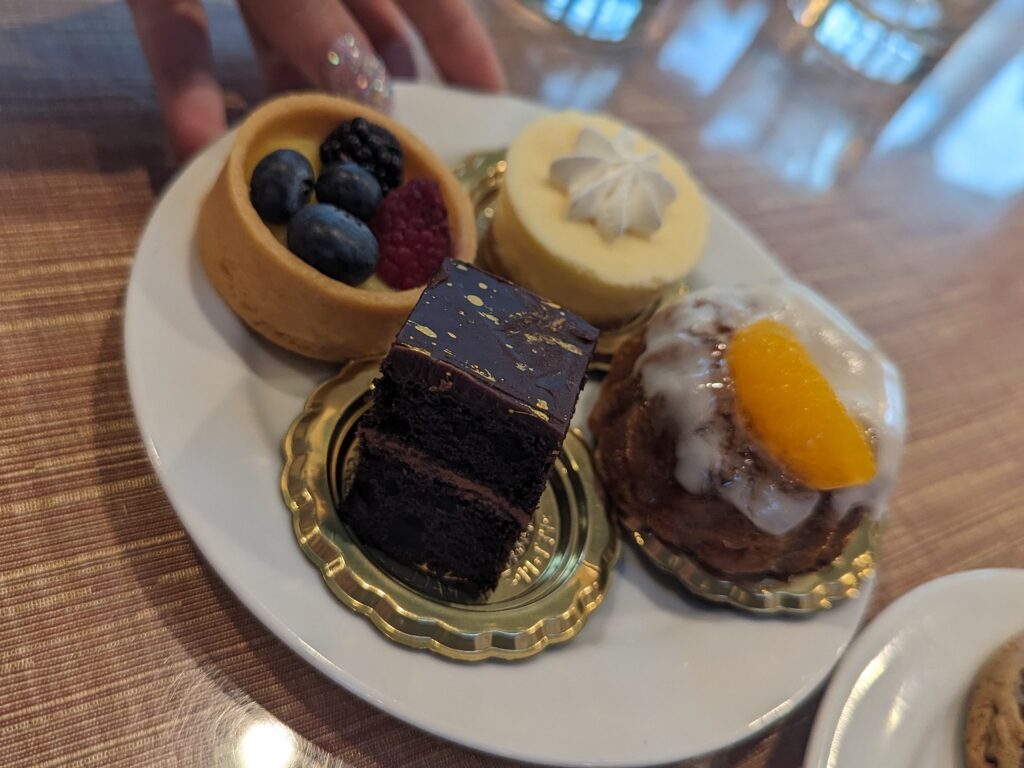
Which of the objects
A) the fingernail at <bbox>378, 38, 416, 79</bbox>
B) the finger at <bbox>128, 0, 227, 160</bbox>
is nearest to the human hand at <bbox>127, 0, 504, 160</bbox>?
the finger at <bbox>128, 0, 227, 160</bbox>

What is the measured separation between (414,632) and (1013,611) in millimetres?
1007

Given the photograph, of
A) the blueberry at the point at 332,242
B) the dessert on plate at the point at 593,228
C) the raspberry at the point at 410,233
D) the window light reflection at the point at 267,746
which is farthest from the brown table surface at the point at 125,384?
the dessert on plate at the point at 593,228

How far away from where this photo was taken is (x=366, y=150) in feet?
4.76

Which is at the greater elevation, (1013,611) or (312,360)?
(1013,611)

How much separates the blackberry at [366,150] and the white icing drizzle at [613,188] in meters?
0.34

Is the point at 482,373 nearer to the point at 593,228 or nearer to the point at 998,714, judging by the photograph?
the point at 593,228

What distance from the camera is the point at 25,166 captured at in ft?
4.76

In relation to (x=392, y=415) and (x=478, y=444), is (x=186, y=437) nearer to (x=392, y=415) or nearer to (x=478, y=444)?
(x=392, y=415)

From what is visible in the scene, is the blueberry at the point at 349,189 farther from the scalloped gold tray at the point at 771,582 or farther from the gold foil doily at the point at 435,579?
the scalloped gold tray at the point at 771,582

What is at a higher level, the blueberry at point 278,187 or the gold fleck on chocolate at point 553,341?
the gold fleck on chocolate at point 553,341

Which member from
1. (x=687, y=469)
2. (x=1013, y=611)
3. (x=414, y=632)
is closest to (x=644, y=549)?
(x=687, y=469)

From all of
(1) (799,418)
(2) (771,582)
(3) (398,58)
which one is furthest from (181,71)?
(2) (771,582)

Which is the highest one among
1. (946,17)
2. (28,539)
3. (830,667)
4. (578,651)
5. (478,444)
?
(946,17)

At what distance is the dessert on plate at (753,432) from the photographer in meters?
1.22
